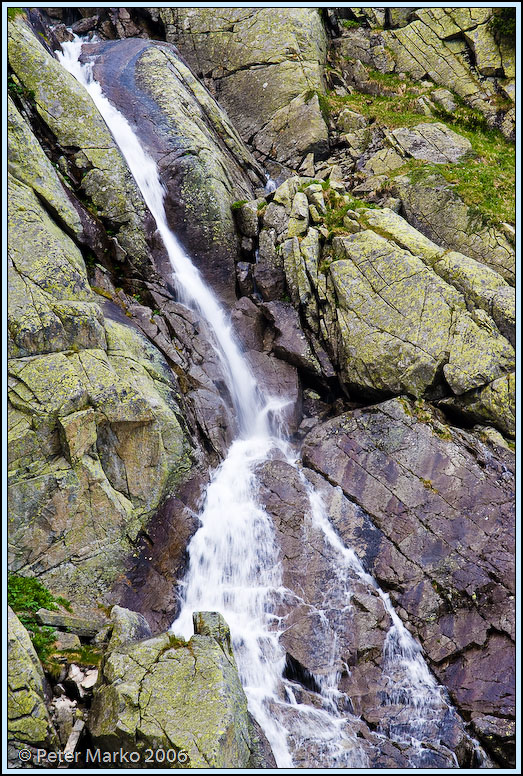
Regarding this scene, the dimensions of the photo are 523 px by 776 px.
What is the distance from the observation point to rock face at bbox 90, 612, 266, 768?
9.16 m

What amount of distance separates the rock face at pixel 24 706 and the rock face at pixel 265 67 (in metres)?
24.1

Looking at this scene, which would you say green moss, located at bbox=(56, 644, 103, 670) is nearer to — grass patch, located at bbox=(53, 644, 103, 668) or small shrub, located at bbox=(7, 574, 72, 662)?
grass patch, located at bbox=(53, 644, 103, 668)

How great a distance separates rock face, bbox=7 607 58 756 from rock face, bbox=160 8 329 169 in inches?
948

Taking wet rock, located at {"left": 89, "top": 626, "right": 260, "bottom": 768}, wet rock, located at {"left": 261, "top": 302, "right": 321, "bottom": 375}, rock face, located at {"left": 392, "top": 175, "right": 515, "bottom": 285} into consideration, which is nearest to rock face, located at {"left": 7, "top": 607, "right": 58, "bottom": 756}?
wet rock, located at {"left": 89, "top": 626, "right": 260, "bottom": 768}

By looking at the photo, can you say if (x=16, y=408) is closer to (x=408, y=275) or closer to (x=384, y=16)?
(x=408, y=275)

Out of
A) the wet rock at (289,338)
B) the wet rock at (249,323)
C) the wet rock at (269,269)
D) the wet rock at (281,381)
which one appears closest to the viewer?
the wet rock at (281,381)

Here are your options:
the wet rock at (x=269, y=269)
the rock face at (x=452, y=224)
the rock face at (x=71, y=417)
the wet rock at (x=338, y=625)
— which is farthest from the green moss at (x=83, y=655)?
the rock face at (x=452, y=224)

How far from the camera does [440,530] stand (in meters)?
15.3

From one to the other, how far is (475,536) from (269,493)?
5.74 m

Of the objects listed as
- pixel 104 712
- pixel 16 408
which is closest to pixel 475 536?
pixel 104 712

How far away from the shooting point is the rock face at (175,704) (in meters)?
9.16

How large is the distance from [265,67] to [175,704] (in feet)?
→ 97.1

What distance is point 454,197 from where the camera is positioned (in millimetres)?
21719

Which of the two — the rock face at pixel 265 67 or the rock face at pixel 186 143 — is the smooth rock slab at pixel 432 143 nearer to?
the rock face at pixel 265 67
